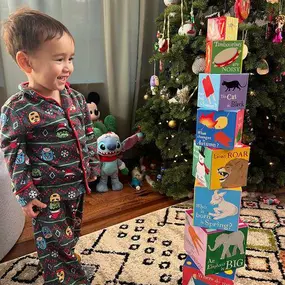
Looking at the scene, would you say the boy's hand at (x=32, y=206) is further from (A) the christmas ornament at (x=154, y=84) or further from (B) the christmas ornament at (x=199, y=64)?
(A) the christmas ornament at (x=154, y=84)

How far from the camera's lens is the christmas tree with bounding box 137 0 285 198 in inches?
73.5

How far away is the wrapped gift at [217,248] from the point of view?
49.1 inches

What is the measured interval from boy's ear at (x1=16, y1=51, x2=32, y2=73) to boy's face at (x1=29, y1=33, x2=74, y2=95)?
1 centimetres

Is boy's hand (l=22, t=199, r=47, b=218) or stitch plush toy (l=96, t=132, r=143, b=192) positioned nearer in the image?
boy's hand (l=22, t=199, r=47, b=218)

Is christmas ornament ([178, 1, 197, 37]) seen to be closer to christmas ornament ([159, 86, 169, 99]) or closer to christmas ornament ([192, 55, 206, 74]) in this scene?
christmas ornament ([192, 55, 206, 74])

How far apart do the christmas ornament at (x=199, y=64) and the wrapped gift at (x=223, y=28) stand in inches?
26.8

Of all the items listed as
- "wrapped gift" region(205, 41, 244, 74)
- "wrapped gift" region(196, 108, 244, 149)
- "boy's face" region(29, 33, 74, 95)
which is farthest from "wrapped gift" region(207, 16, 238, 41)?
"boy's face" region(29, 33, 74, 95)

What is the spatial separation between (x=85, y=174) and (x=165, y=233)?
2.21 ft

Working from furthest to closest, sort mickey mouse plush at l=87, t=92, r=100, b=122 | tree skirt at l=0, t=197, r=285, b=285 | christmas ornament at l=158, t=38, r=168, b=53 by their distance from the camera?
mickey mouse plush at l=87, t=92, r=100, b=122, christmas ornament at l=158, t=38, r=168, b=53, tree skirt at l=0, t=197, r=285, b=285

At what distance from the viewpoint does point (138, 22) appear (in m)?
2.54

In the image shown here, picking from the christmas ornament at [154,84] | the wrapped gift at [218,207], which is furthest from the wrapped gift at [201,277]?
the christmas ornament at [154,84]

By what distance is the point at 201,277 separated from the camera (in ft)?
4.27

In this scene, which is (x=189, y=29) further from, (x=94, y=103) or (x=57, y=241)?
(x=57, y=241)

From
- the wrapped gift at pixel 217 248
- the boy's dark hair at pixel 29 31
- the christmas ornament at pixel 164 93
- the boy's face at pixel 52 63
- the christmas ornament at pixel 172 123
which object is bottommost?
the wrapped gift at pixel 217 248
